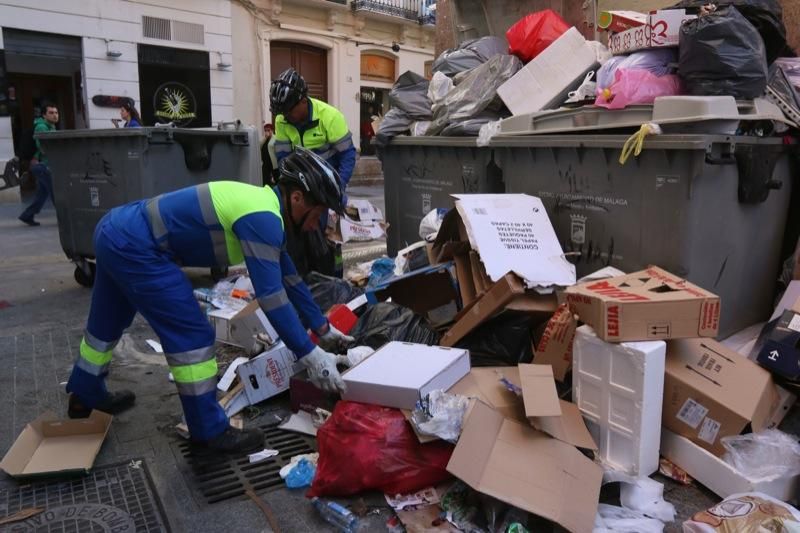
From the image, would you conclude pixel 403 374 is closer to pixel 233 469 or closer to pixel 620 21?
pixel 233 469

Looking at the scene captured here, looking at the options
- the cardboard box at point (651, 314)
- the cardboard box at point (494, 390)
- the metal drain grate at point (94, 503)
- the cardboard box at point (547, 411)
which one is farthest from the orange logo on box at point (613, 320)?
the metal drain grate at point (94, 503)

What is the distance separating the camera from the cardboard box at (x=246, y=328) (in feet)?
11.8

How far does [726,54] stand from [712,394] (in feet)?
6.05

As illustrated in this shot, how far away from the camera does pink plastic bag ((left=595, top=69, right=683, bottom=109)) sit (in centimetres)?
350

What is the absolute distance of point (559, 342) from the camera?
2.91 m

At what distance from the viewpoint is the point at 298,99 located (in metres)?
4.37

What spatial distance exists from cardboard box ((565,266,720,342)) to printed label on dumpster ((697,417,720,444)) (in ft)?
1.11

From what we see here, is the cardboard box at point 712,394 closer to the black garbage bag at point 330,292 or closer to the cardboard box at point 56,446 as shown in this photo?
the black garbage bag at point 330,292

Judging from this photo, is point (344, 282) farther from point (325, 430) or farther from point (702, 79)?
point (702, 79)

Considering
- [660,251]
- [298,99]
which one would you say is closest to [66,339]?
[298,99]

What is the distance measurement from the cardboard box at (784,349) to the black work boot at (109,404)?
2.97m

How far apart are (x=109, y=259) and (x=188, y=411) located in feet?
2.26

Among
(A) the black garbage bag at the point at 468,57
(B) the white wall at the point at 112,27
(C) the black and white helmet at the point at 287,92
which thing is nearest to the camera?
(C) the black and white helmet at the point at 287,92

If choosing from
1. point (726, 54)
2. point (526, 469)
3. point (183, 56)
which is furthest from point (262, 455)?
point (183, 56)
